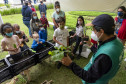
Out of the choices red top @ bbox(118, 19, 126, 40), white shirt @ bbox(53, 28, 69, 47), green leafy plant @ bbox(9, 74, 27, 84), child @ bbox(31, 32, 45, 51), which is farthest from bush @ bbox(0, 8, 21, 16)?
red top @ bbox(118, 19, 126, 40)

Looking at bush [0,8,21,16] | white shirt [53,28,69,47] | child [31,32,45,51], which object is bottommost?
child [31,32,45,51]

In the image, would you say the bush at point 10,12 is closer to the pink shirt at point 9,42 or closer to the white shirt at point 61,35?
the pink shirt at point 9,42

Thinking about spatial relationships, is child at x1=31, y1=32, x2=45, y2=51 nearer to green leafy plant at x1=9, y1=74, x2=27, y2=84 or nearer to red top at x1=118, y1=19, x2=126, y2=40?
green leafy plant at x1=9, y1=74, x2=27, y2=84

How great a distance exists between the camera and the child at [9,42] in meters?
2.60

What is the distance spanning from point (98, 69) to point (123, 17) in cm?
277

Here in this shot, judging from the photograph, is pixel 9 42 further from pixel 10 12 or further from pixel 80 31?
pixel 10 12

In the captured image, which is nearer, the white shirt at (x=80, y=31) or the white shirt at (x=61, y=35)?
the white shirt at (x=61, y=35)

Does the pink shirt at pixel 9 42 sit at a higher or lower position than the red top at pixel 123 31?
lower

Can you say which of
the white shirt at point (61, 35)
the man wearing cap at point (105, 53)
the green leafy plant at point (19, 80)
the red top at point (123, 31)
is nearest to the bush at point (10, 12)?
the green leafy plant at point (19, 80)

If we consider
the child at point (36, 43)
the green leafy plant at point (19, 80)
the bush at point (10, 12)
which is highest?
the bush at point (10, 12)

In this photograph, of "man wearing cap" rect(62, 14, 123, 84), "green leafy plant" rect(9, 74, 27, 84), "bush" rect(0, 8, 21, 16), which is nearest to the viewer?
"man wearing cap" rect(62, 14, 123, 84)

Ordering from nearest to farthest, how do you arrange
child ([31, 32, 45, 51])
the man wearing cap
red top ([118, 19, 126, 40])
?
the man wearing cap → red top ([118, 19, 126, 40]) → child ([31, 32, 45, 51])

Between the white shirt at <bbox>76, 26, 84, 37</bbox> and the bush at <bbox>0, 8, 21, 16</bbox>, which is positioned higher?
the bush at <bbox>0, 8, 21, 16</bbox>

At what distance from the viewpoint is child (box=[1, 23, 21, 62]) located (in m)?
2.60
